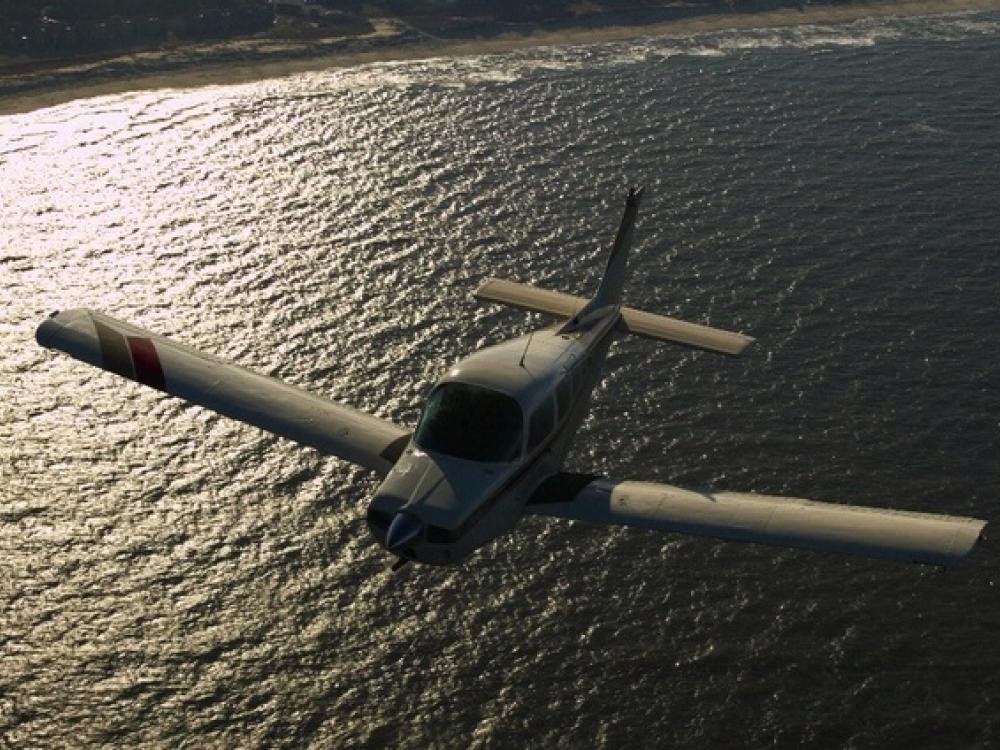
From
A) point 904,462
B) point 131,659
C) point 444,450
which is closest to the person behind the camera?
point 444,450

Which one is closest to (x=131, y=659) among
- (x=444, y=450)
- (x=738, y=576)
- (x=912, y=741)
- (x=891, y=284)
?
(x=444, y=450)

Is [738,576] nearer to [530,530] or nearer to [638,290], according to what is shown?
[530,530]

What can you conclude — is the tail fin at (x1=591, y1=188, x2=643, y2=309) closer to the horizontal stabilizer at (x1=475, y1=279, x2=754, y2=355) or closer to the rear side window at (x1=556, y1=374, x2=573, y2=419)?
the horizontal stabilizer at (x1=475, y1=279, x2=754, y2=355)

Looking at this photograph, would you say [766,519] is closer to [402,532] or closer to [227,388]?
[402,532]

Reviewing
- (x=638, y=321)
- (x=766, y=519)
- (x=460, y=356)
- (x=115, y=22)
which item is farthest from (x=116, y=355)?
(x=115, y=22)

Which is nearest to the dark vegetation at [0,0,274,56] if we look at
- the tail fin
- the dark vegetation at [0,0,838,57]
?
the dark vegetation at [0,0,838,57]

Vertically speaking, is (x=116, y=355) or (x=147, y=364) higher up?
(x=116, y=355)

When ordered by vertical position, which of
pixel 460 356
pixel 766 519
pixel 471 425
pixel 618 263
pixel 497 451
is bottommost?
pixel 460 356
